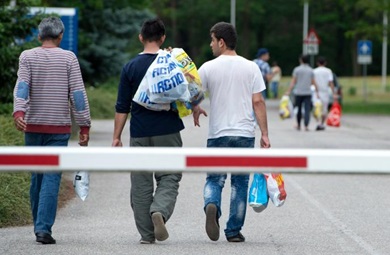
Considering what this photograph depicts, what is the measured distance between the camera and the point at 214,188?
995 centimetres

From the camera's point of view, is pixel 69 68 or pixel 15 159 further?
pixel 69 68

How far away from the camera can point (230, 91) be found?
10.0 metres

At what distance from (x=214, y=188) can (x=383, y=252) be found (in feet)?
4.80

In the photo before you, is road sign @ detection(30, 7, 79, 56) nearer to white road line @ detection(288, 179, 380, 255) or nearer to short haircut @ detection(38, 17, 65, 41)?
white road line @ detection(288, 179, 380, 255)

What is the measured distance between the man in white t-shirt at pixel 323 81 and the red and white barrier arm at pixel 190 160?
20907 millimetres

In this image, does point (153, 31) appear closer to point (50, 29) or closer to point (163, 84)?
point (163, 84)

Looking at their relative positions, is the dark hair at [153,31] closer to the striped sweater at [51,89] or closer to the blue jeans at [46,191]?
the striped sweater at [51,89]

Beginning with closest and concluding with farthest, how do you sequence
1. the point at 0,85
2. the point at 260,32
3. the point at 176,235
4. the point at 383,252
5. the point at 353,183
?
the point at 383,252 → the point at 176,235 → the point at 353,183 → the point at 0,85 → the point at 260,32

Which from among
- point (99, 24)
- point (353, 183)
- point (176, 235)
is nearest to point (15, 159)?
point (176, 235)

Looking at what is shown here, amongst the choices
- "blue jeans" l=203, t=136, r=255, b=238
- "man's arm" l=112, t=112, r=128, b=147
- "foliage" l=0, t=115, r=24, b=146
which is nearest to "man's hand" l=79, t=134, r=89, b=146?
"man's arm" l=112, t=112, r=128, b=147

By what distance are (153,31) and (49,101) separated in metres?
1.01

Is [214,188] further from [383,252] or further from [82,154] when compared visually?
[82,154]

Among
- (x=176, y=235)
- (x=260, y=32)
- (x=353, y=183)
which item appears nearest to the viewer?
(x=176, y=235)

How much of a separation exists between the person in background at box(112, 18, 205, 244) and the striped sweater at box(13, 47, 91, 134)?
0.36 meters
